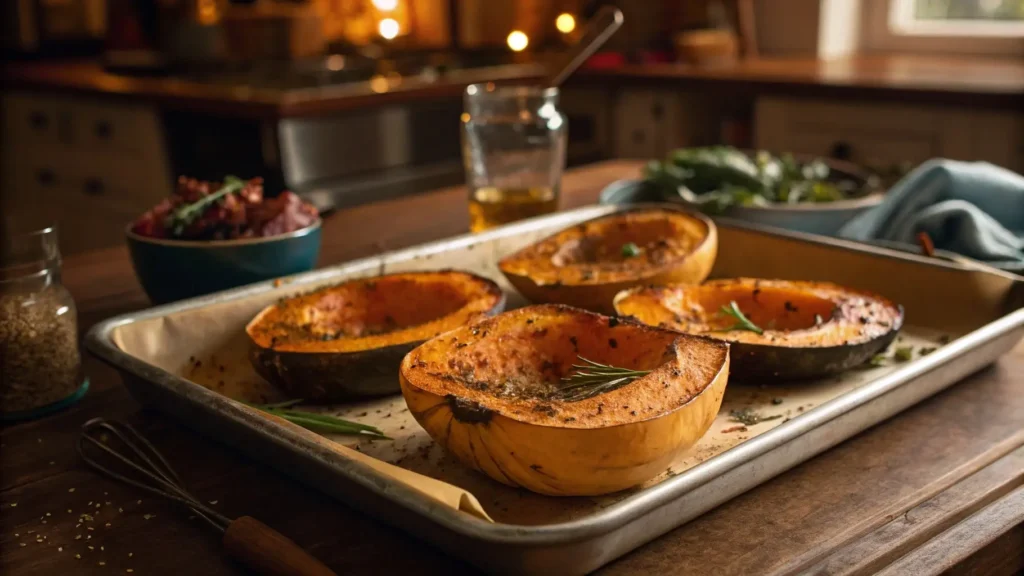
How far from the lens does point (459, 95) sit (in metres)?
3.24

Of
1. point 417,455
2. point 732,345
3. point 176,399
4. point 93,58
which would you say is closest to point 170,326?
point 176,399

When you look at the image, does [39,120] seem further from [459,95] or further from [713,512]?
[713,512]

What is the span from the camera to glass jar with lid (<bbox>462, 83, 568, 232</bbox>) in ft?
4.80

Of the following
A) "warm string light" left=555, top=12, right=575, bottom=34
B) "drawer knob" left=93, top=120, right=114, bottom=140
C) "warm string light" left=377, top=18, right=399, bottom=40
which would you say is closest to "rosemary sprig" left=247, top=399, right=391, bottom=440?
"drawer knob" left=93, top=120, right=114, bottom=140

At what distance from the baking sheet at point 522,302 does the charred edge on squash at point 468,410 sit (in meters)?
0.07

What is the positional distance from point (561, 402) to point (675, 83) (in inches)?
106

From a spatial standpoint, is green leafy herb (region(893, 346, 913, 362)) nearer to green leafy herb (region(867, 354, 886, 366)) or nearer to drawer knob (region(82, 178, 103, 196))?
green leafy herb (region(867, 354, 886, 366))

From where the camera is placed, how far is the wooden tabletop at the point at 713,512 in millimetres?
673

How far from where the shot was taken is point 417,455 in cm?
82

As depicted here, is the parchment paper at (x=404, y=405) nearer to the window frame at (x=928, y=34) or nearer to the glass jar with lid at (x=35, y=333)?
the glass jar with lid at (x=35, y=333)

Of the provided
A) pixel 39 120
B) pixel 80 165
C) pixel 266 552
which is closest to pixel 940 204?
pixel 266 552

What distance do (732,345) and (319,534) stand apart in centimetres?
42

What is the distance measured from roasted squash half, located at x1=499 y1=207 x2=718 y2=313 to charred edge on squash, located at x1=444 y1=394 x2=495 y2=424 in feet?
1.29

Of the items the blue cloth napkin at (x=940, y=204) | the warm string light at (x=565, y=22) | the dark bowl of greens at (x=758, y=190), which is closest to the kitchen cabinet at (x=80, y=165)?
the warm string light at (x=565, y=22)
